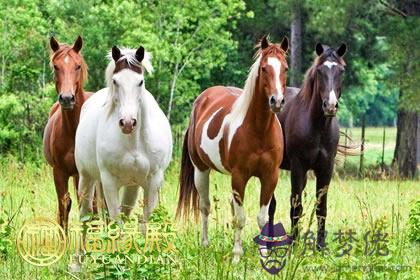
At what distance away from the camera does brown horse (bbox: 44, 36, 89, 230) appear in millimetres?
6949

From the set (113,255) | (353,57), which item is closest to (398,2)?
(353,57)

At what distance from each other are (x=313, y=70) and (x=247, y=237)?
6.36ft

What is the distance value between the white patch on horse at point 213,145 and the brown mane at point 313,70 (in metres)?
0.97

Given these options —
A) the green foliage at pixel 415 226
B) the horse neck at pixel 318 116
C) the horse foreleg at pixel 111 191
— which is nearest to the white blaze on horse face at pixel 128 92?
the horse foreleg at pixel 111 191

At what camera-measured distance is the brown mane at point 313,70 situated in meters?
7.80

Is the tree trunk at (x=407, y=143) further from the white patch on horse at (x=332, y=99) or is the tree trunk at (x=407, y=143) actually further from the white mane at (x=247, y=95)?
the white mane at (x=247, y=95)

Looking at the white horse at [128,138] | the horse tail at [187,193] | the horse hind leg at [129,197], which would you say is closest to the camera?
the white horse at [128,138]

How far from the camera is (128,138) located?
647 centimetres

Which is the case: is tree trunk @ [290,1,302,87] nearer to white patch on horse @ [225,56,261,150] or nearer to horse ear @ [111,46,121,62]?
white patch on horse @ [225,56,261,150]

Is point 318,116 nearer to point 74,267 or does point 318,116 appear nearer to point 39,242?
point 74,267

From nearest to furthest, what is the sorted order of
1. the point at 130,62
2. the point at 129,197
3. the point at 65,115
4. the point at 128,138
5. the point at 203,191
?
the point at 130,62 → the point at 128,138 → the point at 129,197 → the point at 65,115 → the point at 203,191

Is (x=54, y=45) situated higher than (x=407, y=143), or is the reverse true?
(x=54, y=45)

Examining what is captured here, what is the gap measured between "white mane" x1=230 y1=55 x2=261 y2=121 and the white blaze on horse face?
127cm

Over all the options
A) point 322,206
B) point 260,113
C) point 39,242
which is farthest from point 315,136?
point 39,242
